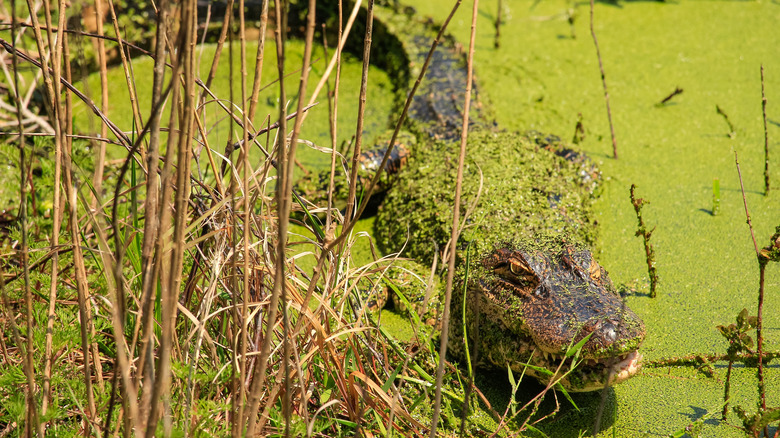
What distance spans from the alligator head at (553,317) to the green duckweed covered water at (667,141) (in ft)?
0.93

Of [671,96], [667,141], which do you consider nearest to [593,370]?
[667,141]

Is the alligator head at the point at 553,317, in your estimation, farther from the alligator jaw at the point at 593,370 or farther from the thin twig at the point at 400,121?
the thin twig at the point at 400,121

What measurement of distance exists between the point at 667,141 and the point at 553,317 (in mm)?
2228

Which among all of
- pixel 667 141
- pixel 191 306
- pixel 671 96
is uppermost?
pixel 671 96

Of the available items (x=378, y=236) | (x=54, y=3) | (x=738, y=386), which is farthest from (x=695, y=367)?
(x=54, y=3)

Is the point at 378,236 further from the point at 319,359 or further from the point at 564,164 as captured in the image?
the point at 319,359

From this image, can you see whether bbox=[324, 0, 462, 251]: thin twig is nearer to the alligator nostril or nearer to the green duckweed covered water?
the alligator nostril

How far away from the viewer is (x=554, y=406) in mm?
2229

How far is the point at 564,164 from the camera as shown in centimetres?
343

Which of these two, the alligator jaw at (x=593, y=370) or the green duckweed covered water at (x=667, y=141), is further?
the green duckweed covered water at (x=667, y=141)

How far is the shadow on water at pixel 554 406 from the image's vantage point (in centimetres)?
212

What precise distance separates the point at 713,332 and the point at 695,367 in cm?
23

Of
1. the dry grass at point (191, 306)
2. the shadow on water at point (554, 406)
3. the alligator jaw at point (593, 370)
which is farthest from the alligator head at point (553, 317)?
the dry grass at point (191, 306)

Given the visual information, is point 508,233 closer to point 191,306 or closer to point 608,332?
point 608,332
